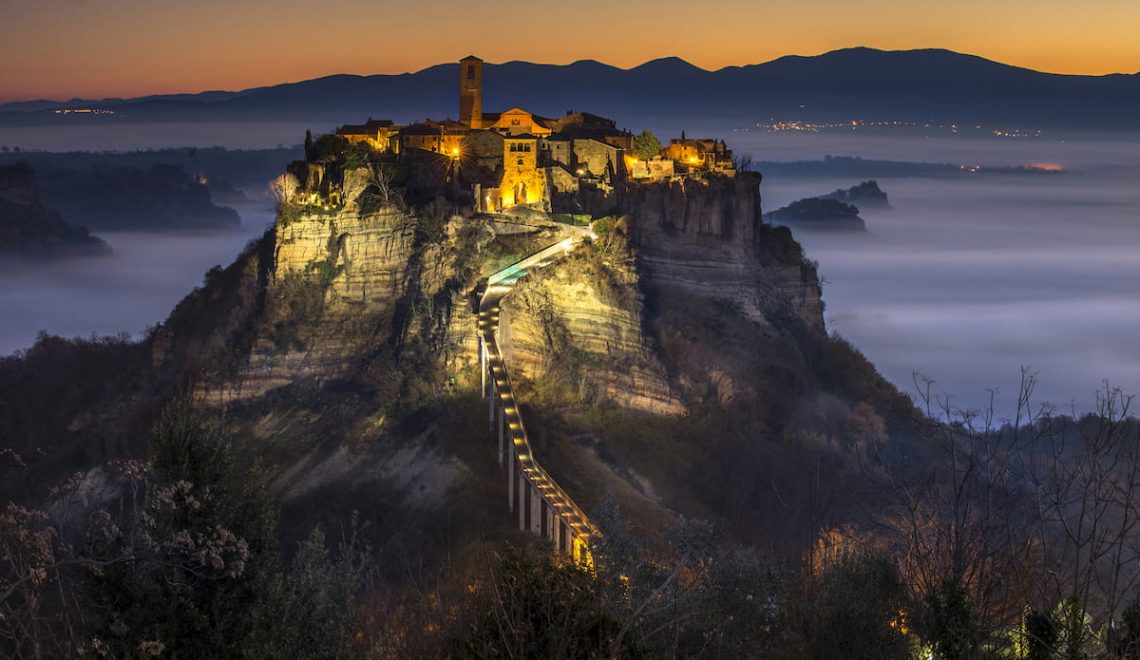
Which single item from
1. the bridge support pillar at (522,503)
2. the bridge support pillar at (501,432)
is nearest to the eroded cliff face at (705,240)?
the bridge support pillar at (501,432)

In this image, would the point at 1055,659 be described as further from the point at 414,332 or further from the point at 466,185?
the point at 466,185

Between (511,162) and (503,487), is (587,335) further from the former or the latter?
(503,487)

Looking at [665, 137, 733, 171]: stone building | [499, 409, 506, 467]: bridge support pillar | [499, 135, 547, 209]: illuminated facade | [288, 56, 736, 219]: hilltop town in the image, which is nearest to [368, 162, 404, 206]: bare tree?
[288, 56, 736, 219]: hilltop town

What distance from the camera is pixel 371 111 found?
511 feet

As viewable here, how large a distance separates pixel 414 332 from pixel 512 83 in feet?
302

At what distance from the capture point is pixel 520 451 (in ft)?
182

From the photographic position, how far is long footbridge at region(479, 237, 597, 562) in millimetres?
49469

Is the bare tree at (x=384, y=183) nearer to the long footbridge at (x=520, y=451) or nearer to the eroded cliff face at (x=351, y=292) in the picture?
the eroded cliff face at (x=351, y=292)

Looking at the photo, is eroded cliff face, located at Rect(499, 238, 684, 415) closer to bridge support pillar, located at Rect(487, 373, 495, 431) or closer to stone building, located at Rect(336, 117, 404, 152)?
bridge support pillar, located at Rect(487, 373, 495, 431)

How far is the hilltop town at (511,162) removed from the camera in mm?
67625

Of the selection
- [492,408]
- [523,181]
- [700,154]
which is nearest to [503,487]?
[492,408]

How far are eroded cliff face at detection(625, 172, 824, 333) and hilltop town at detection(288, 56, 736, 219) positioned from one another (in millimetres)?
1055

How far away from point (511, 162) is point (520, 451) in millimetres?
17879

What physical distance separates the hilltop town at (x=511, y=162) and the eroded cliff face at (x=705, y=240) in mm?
1055
